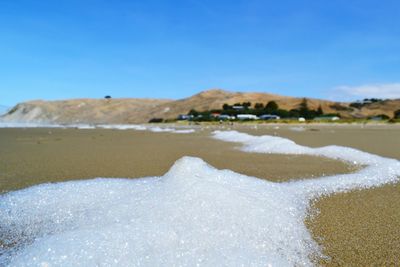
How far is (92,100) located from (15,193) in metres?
122

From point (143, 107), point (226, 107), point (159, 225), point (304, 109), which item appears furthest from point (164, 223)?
point (143, 107)

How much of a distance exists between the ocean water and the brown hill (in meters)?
74.4

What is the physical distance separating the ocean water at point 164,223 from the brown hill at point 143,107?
74.4m

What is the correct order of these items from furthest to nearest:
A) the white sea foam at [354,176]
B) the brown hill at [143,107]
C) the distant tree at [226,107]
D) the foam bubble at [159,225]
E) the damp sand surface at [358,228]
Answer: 1. the brown hill at [143,107]
2. the distant tree at [226,107]
3. the white sea foam at [354,176]
4. the damp sand surface at [358,228]
5. the foam bubble at [159,225]

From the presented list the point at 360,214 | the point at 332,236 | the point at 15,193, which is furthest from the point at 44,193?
the point at 360,214

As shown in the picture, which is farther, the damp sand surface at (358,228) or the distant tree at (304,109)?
the distant tree at (304,109)

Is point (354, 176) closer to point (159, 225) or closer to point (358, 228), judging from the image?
point (358, 228)

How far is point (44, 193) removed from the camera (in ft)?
15.4

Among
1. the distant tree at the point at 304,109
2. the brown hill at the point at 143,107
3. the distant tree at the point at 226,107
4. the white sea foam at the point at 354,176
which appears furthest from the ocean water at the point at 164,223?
the distant tree at the point at 226,107

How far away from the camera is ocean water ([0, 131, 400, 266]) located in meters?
2.83

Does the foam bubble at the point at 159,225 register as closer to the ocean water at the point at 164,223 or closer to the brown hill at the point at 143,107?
the ocean water at the point at 164,223

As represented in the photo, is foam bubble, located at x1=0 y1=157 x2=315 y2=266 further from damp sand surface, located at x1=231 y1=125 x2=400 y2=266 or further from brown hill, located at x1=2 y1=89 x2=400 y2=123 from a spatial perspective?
brown hill, located at x1=2 y1=89 x2=400 y2=123

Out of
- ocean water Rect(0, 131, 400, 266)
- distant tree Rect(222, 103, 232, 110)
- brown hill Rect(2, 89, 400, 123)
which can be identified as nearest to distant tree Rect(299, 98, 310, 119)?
brown hill Rect(2, 89, 400, 123)

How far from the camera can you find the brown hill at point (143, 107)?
83562mm
